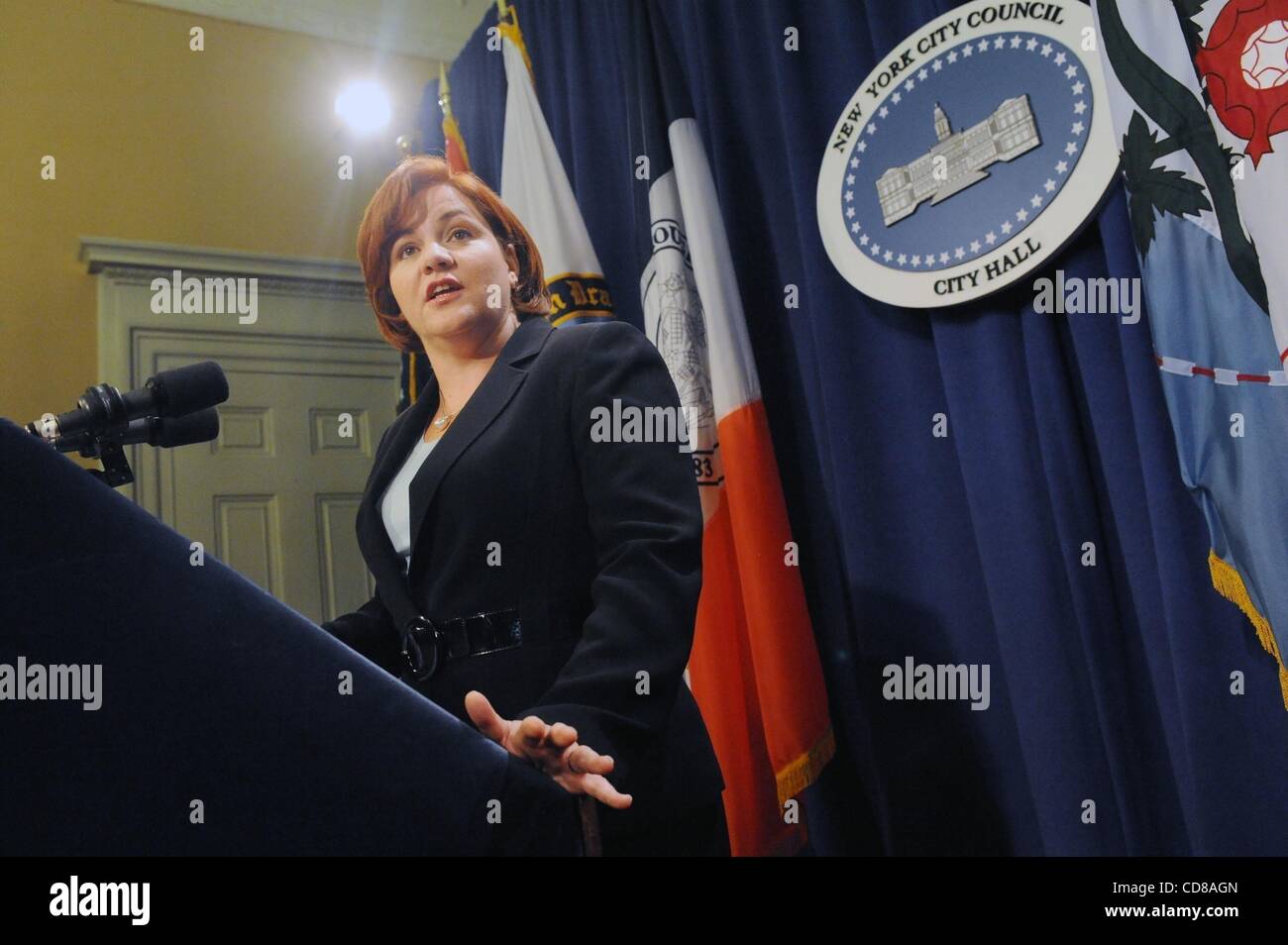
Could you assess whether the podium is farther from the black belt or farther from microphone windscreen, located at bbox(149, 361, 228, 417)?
the black belt

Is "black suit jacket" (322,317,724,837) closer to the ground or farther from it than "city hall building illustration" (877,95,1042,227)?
closer to the ground

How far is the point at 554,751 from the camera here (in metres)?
0.73

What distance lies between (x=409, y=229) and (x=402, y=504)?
0.46m

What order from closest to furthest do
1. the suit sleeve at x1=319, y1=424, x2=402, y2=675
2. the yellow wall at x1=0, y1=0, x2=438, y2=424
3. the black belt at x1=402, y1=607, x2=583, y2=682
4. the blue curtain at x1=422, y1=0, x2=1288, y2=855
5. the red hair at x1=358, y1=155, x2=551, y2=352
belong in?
the black belt at x1=402, y1=607, x2=583, y2=682
the suit sleeve at x1=319, y1=424, x2=402, y2=675
the blue curtain at x1=422, y1=0, x2=1288, y2=855
the red hair at x1=358, y1=155, x2=551, y2=352
the yellow wall at x1=0, y1=0, x2=438, y2=424

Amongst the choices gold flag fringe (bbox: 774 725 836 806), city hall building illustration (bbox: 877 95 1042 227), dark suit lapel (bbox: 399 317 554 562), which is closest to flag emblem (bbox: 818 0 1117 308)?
city hall building illustration (bbox: 877 95 1042 227)

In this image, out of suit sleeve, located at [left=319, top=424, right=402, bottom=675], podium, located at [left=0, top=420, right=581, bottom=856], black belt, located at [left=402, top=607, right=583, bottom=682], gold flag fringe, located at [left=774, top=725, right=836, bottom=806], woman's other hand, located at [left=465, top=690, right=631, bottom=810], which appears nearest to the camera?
podium, located at [left=0, top=420, right=581, bottom=856]

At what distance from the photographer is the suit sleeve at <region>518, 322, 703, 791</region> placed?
984 millimetres

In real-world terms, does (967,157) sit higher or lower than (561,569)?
higher

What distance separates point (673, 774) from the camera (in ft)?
3.71

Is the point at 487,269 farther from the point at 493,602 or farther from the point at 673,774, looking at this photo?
the point at 673,774

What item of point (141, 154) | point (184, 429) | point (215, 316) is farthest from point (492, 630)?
point (141, 154)

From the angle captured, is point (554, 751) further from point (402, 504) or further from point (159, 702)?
point (402, 504)
